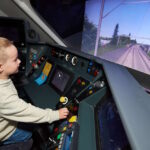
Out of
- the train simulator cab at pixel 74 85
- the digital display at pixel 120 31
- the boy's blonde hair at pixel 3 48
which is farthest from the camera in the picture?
the digital display at pixel 120 31

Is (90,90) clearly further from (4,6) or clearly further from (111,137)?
(4,6)

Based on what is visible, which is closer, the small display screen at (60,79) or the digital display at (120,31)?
the digital display at (120,31)

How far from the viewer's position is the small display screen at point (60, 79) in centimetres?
147

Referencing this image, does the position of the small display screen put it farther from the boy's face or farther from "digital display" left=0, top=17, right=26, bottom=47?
"digital display" left=0, top=17, right=26, bottom=47

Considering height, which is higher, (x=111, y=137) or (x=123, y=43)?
(x=123, y=43)

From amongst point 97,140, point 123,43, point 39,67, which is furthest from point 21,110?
point 123,43

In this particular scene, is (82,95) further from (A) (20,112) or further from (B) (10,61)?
(B) (10,61)

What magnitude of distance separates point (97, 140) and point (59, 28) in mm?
1844

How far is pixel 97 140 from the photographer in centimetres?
77

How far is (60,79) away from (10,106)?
77 centimetres

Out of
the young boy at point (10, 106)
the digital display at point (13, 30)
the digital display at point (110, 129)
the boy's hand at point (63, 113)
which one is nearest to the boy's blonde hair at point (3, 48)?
the young boy at point (10, 106)

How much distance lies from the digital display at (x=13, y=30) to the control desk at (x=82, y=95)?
21 centimetres

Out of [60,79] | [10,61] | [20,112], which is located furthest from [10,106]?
[60,79]

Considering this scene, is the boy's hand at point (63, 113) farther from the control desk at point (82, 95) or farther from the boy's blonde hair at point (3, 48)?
the boy's blonde hair at point (3, 48)
